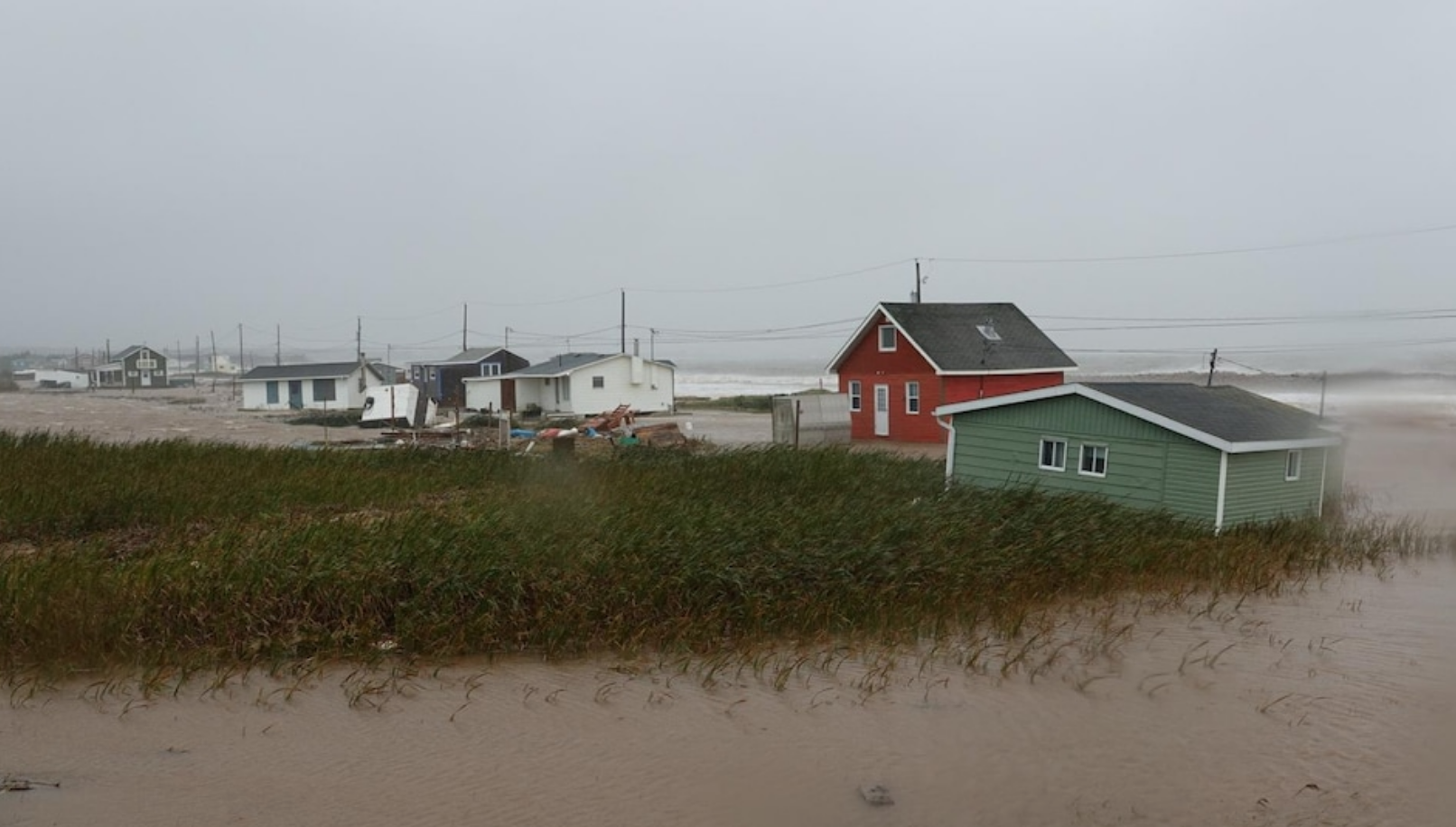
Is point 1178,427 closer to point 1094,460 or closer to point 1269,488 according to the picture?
point 1094,460

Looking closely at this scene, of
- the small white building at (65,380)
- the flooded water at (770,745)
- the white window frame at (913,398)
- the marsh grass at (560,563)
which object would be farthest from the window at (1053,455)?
the small white building at (65,380)

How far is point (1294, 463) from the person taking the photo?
16.4 m

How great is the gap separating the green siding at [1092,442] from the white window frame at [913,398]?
1264cm

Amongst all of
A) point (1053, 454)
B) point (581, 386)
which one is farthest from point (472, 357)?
point (1053, 454)

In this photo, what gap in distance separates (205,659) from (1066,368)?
97.0ft

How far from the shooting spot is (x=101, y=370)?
94000mm

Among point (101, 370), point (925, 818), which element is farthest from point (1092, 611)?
point (101, 370)

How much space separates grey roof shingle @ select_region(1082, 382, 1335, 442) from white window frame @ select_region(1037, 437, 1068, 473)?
3.59 feet

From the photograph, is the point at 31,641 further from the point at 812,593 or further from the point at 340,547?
the point at 812,593

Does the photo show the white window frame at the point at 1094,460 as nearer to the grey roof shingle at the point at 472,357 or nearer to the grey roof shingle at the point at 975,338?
the grey roof shingle at the point at 975,338

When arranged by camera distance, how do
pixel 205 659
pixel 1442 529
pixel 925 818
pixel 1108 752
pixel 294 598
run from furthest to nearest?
pixel 1442 529 → pixel 294 598 → pixel 205 659 → pixel 1108 752 → pixel 925 818

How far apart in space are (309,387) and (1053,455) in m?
50.3

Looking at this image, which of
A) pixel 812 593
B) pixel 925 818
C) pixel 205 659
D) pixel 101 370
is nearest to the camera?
pixel 925 818

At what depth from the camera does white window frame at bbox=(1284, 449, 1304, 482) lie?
53.5 feet
